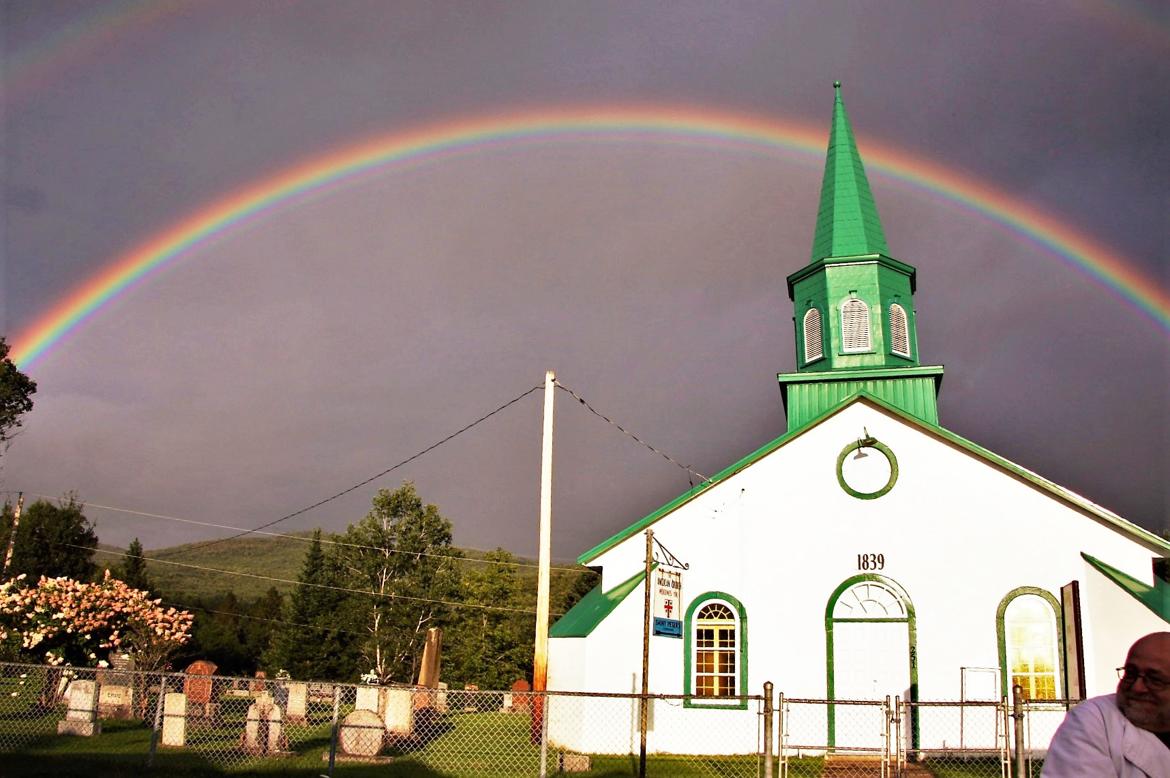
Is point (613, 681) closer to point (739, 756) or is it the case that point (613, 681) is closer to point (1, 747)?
point (739, 756)

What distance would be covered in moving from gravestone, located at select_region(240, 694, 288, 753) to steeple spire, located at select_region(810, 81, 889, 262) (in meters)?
18.0

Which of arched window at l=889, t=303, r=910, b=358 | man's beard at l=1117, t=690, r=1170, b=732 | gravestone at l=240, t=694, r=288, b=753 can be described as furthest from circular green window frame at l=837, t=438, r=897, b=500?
man's beard at l=1117, t=690, r=1170, b=732

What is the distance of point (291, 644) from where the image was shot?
59500 mm

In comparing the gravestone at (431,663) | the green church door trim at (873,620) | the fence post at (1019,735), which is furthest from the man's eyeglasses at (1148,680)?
the gravestone at (431,663)

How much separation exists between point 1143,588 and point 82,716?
68.1 feet

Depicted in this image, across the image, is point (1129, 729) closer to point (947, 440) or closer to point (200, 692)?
point (947, 440)

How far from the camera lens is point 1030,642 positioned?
18.9 meters

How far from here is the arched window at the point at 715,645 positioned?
2023 centimetres

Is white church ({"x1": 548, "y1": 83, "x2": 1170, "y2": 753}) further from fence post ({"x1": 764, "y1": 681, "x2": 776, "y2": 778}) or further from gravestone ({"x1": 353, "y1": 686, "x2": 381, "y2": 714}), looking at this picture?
fence post ({"x1": 764, "y1": 681, "x2": 776, "y2": 778})

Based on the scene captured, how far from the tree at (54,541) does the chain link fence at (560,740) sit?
31464mm

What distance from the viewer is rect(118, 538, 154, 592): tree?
189 feet

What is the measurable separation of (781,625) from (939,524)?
12.8 feet

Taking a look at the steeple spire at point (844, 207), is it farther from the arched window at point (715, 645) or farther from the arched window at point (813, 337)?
the arched window at point (715, 645)

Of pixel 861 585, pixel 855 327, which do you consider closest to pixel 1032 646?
pixel 861 585
